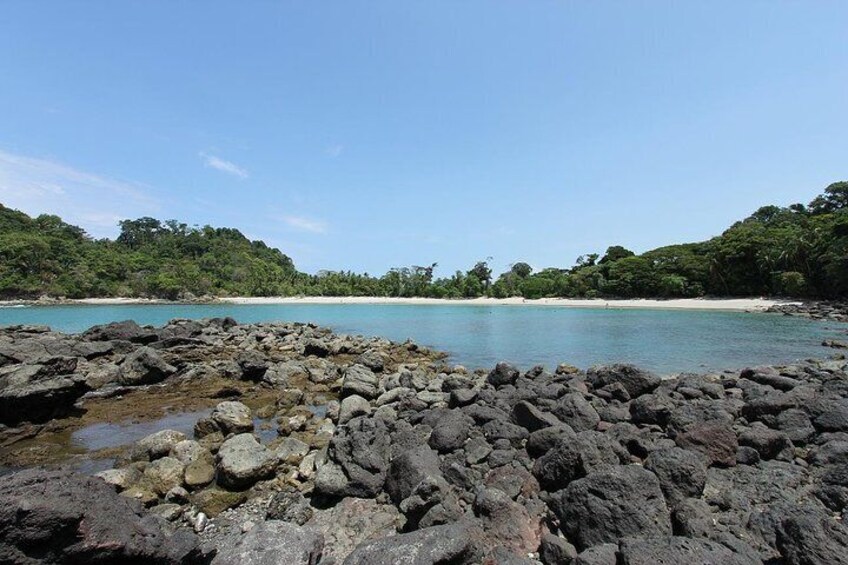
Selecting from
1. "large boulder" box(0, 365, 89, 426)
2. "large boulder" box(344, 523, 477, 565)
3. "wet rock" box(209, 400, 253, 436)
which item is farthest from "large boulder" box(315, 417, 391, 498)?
"large boulder" box(0, 365, 89, 426)

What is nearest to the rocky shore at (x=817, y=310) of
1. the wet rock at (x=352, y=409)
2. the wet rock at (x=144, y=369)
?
the wet rock at (x=352, y=409)

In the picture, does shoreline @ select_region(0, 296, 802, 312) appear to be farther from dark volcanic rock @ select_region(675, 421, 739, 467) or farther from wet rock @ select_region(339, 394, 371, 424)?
wet rock @ select_region(339, 394, 371, 424)

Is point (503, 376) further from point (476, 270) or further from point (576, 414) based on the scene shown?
point (476, 270)

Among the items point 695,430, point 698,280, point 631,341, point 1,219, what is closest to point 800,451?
point 695,430

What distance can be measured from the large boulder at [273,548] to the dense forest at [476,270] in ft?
221

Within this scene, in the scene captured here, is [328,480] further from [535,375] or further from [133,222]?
[133,222]

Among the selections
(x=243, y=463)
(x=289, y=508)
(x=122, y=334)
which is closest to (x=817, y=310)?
(x=289, y=508)

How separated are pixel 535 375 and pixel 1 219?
162593mm

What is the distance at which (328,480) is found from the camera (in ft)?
22.6

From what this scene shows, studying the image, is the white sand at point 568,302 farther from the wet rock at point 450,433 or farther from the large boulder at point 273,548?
the large boulder at point 273,548

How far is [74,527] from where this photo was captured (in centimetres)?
414

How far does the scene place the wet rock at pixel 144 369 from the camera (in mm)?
15414

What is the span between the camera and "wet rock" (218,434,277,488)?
7.14 meters

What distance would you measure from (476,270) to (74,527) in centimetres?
10810
